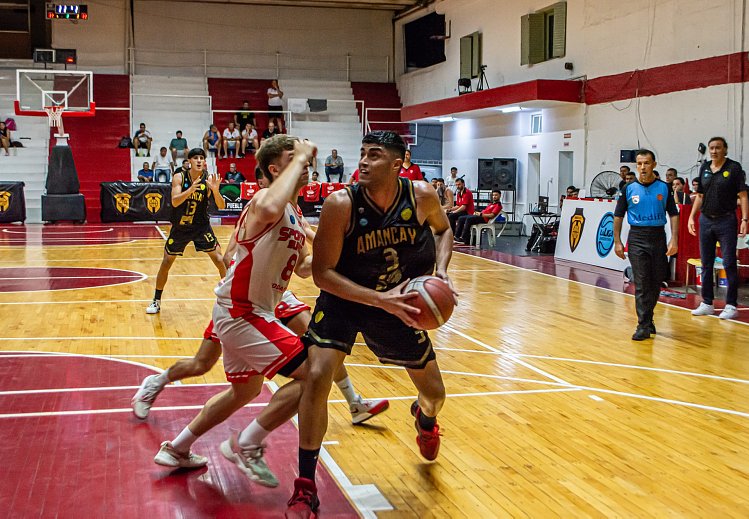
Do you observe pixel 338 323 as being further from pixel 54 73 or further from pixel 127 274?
pixel 54 73

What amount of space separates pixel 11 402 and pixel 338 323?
3139 millimetres

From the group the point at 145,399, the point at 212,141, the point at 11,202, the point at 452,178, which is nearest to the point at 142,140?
the point at 212,141

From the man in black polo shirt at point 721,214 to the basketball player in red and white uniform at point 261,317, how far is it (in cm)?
705

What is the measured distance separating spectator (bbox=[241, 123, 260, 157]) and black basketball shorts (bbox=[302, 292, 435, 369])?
24.6 m

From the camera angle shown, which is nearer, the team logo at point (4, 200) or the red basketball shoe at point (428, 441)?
the red basketball shoe at point (428, 441)

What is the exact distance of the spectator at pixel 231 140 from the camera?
2824 centimetres

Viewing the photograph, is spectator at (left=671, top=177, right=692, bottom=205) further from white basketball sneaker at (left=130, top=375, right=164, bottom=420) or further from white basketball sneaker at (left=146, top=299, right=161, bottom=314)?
white basketball sneaker at (left=130, top=375, right=164, bottom=420)

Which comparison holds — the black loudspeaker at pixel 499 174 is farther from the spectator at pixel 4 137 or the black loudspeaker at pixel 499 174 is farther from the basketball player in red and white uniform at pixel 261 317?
the basketball player in red and white uniform at pixel 261 317

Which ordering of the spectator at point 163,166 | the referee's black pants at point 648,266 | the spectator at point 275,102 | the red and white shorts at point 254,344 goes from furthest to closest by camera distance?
the spectator at point 275,102
the spectator at point 163,166
the referee's black pants at point 648,266
the red and white shorts at point 254,344

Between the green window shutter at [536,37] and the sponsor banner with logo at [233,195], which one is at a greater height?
the green window shutter at [536,37]

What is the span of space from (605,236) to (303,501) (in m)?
11.9

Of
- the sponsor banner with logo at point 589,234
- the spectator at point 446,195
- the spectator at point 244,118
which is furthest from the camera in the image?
the spectator at point 244,118

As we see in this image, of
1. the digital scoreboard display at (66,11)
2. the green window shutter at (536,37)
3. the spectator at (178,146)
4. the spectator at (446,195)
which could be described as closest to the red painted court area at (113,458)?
the spectator at (446,195)

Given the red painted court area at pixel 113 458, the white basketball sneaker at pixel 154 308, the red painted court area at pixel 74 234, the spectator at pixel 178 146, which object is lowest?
the red painted court area at pixel 113 458
